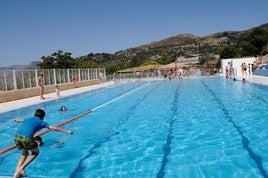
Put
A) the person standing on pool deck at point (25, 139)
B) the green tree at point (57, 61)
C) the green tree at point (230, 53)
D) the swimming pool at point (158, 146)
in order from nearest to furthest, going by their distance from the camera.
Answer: the person standing on pool deck at point (25, 139) → the swimming pool at point (158, 146) → the green tree at point (57, 61) → the green tree at point (230, 53)

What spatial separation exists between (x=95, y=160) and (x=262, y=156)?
3.11 metres

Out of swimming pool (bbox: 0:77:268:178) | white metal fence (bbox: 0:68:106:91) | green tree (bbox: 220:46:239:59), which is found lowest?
swimming pool (bbox: 0:77:268:178)

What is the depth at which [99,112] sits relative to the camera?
1355 cm

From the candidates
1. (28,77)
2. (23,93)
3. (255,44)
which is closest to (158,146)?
(23,93)

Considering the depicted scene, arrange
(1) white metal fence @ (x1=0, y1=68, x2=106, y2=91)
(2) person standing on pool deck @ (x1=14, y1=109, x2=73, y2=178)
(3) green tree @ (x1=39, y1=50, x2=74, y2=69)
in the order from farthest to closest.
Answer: (3) green tree @ (x1=39, y1=50, x2=74, y2=69), (1) white metal fence @ (x1=0, y1=68, x2=106, y2=91), (2) person standing on pool deck @ (x1=14, y1=109, x2=73, y2=178)

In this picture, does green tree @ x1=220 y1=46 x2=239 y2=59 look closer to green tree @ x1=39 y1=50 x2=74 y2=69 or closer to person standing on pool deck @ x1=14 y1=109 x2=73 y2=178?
green tree @ x1=39 y1=50 x2=74 y2=69

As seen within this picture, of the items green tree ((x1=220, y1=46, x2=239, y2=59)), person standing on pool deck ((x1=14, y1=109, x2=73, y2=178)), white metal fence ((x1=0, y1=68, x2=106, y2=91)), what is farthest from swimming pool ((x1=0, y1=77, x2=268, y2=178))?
green tree ((x1=220, y1=46, x2=239, y2=59))

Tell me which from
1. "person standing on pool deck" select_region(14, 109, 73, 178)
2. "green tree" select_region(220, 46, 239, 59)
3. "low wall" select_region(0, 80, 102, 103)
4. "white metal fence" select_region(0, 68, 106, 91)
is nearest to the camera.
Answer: "person standing on pool deck" select_region(14, 109, 73, 178)

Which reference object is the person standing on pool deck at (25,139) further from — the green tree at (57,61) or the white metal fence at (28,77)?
the green tree at (57,61)

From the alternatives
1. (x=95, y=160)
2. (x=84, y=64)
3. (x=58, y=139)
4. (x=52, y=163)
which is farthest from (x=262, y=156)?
(x=84, y=64)

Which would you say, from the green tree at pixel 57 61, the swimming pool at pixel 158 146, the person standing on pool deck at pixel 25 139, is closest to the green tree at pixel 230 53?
the green tree at pixel 57 61

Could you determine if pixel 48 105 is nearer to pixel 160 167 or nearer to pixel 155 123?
pixel 155 123

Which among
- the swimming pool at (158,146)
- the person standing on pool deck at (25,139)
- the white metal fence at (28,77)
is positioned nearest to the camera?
the person standing on pool deck at (25,139)

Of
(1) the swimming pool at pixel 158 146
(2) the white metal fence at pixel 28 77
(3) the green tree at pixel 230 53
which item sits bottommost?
(1) the swimming pool at pixel 158 146
